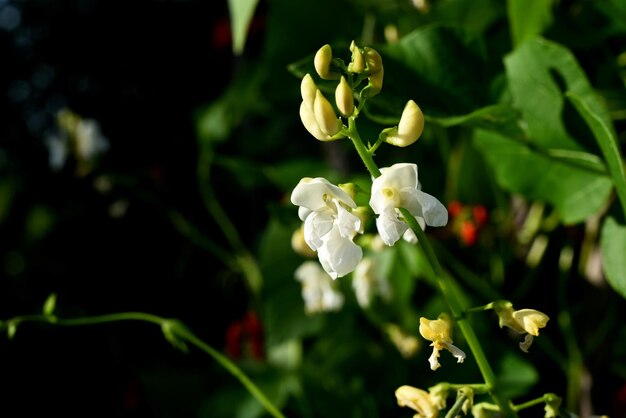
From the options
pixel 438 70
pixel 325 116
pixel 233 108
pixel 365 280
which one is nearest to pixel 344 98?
pixel 325 116

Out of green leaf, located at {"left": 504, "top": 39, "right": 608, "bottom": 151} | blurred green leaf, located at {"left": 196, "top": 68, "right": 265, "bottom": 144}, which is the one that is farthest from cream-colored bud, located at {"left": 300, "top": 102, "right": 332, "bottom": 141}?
blurred green leaf, located at {"left": 196, "top": 68, "right": 265, "bottom": 144}

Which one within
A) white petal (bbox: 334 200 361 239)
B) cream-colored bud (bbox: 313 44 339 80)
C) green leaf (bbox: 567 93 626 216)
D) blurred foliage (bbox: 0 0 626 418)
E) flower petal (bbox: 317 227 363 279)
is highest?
cream-colored bud (bbox: 313 44 339 80)

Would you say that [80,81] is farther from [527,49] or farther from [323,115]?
[323,115]

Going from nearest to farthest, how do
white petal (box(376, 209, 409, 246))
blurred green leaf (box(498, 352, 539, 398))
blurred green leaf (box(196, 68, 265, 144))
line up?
1. white petal (box(376, 209, 409, 246))
2. blurred green leaf (box(498, 352, 539, 398))
3. blurred green leaf (box(196, 68, 265, 144))

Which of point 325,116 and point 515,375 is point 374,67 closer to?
point 325,116

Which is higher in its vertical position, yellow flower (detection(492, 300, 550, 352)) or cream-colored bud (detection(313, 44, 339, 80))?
cream-colored bud (detection(313, 44, 339, 80))

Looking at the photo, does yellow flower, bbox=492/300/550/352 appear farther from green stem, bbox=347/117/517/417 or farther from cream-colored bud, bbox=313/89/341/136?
cream-colored bud, bbox=313/89/341/136

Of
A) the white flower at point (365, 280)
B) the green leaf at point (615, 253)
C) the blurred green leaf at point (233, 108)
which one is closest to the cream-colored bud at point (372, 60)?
the green leaf at point (615, 253)
